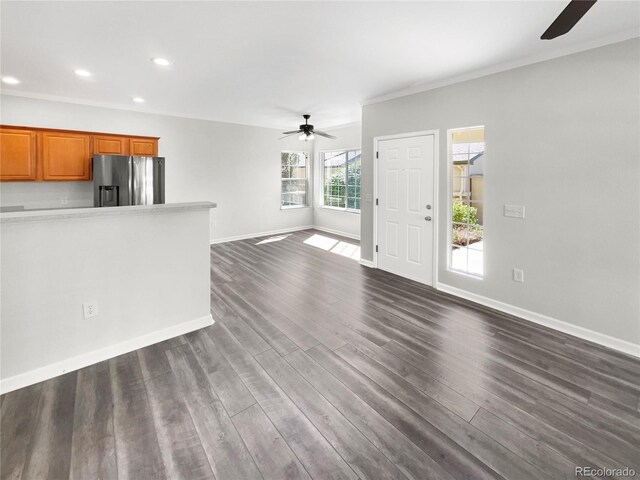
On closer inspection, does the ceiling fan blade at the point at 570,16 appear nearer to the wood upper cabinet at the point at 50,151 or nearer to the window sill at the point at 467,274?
the window sill at the point at 467,274

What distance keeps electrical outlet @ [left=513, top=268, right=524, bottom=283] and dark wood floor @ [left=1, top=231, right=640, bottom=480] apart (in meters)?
0.44

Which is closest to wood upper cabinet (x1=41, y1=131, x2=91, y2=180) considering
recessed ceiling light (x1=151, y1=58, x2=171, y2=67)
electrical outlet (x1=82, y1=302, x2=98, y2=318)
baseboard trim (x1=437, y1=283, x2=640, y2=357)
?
recessed ceiling light (x1=151, y1=58, x2=171, y2=67)

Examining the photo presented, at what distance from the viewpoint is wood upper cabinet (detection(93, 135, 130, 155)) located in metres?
4.86

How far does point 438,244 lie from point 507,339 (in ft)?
5.11

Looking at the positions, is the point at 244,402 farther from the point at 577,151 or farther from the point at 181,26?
the point at 577,151

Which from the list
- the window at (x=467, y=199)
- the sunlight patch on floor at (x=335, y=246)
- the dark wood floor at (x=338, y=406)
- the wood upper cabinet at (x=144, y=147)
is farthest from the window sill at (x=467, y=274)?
the wood upper cabinet at (x=144, y=147)

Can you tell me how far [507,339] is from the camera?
2861 millimetres

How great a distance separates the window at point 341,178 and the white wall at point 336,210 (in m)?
0.16

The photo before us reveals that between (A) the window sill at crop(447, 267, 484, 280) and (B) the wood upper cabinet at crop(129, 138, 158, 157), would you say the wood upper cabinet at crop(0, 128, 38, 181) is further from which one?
(A) the window sill at crop(447, 267, 484, 280)

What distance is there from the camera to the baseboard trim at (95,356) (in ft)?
7.26

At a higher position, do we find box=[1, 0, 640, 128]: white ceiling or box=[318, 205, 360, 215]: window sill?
box=[1, 0, 640, 128]: white ceiling

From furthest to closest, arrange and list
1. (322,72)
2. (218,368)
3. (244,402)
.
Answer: (322,72) → (218,368) → (244,402)

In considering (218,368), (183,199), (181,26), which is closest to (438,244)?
(218,368)

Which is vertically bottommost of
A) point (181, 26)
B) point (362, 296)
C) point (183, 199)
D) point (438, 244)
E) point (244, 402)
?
point (244, 402)
